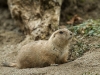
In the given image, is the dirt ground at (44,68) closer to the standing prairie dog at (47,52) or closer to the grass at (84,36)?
the grass at (84,36)

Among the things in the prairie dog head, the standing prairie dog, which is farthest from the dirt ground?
the prairie dog head

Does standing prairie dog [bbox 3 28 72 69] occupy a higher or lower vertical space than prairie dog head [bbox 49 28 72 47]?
lower

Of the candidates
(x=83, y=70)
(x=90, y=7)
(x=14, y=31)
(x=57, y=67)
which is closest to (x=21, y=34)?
(x=14, y=31)

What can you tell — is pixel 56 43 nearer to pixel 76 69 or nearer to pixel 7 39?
pixel 76 69

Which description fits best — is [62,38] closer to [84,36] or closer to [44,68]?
[44,68]

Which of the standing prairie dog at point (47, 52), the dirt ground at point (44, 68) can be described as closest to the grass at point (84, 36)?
the dirt ground at point (44, 68)

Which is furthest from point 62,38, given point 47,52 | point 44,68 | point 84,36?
point 84,36

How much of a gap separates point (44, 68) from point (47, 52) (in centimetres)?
59

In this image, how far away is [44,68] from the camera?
6.61m

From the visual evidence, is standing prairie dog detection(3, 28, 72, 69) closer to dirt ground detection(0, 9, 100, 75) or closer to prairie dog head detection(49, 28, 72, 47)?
prairie dog head detection(49, 28, 72, 47)

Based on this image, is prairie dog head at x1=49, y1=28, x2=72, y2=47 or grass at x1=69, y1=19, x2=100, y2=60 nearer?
prairie dog head at x1=49, y1=28, x2=72, y2=47

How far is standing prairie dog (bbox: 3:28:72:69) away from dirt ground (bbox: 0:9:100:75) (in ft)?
1.06

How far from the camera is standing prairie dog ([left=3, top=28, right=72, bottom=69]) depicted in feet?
23.1

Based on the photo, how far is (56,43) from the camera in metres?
Result: 7.19
